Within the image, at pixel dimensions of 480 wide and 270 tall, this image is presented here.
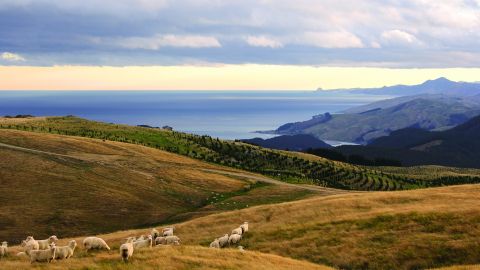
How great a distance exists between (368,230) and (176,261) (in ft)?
57.0

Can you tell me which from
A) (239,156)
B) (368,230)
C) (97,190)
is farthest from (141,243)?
(239,156)

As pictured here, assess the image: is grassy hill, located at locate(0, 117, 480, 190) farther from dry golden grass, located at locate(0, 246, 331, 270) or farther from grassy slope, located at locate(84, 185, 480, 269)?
dry golden grass, located at locate(0, 246, 331, 270)

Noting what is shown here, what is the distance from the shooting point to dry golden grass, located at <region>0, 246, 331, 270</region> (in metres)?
26.0

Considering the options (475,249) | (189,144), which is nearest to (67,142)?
(189,144)

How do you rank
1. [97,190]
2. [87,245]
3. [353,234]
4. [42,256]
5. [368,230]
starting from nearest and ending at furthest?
[42,256] → [87,245] → [353,234] → [368,230] → [97,190]

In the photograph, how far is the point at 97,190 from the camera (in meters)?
74.1

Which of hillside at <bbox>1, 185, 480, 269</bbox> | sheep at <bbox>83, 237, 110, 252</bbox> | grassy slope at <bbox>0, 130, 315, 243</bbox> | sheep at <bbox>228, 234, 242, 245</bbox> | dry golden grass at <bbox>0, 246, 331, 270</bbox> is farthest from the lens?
grassy slope at <bbox>0, 130, 315, 243</bbox>

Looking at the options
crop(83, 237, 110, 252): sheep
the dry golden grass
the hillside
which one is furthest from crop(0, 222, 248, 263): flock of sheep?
the hillside

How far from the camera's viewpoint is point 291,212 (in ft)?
162

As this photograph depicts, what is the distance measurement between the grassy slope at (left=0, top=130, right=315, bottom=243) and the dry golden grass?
33368mm

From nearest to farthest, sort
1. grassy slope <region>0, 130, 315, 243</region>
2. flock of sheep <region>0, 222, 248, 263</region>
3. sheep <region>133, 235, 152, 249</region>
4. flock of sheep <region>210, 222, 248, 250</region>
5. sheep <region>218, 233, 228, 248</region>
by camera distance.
→ 1. flock of sheep <region>0, 222, 248, 263</region>
2. sheep <region>133, 235, 152, 249</region>
3. flock of sheep <region>210, 222, 248, 250</region>
4. sheep <region>218, 233, 228, 248</region>
5. grassy slope <region>0, 130, 315, 243</region>

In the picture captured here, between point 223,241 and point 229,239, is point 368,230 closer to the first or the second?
point 229,239

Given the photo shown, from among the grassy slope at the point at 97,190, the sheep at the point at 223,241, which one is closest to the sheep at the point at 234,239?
the sheep at the point at 223,241

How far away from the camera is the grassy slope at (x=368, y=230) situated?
33.3 meters
